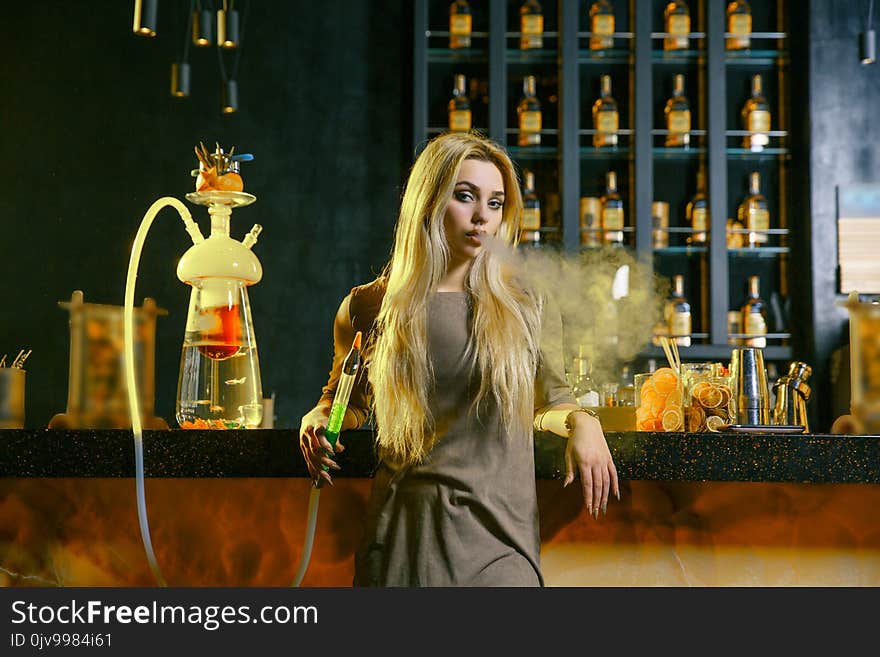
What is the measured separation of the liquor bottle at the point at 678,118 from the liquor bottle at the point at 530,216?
618 mm

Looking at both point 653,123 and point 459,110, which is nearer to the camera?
point 459,110

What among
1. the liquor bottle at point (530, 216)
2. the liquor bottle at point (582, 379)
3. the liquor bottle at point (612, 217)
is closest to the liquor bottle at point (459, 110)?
the liquor bottle at point (530, 216)

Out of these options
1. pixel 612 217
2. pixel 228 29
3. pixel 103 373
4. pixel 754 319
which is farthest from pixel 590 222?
pixel 103 373

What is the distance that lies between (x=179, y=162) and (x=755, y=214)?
2409 millimetres

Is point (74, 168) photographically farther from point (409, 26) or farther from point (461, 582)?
point (461, 582)

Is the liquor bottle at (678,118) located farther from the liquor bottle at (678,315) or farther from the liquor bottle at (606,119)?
the liquor bottle at (678,315)

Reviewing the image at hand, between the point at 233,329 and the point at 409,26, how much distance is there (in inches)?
98.2

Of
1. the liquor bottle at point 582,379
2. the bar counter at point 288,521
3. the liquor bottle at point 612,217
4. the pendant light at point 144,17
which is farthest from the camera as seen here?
the liquor bottle at point 612,217

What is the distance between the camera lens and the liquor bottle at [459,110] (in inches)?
147

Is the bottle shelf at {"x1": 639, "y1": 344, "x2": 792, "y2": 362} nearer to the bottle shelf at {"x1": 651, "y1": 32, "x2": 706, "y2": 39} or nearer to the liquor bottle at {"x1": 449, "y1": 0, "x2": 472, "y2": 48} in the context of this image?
the bottle shelf at {"x1": 651, "y1": 32, "x2": 706, "y2": 39}

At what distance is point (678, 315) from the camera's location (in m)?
3.69

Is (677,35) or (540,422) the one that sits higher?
(677,35)

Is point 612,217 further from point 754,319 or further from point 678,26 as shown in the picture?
point 678,26

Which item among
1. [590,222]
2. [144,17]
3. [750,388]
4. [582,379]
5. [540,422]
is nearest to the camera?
[540,422]
